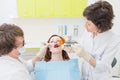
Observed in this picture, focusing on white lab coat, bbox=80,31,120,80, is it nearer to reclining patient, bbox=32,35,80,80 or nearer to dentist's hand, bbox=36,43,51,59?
reclining patient, bbox=32,35,80,80

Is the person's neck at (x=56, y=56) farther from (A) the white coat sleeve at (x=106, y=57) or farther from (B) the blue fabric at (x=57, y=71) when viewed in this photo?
(A) the white coat sleeve at (x=106, y=57)

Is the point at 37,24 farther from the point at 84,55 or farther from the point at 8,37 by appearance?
the point at 8,37

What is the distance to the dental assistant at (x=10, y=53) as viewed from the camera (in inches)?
51.9

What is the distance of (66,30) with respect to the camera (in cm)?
417

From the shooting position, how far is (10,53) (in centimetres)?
146

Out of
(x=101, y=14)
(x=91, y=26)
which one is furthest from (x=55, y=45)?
(x=101, y=14)

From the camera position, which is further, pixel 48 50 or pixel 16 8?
pixel 16 8

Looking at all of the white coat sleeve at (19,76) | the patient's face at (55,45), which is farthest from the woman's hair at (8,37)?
the patient's face at (55,45)

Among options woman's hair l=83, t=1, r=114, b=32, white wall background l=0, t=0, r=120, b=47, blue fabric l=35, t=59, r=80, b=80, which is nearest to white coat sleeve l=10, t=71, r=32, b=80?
blue fabric l=35, t=59, r=80, b=80

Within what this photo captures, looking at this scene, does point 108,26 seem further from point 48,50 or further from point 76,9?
point 76,9

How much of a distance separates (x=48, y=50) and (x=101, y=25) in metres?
0.60

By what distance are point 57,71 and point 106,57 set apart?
405mm

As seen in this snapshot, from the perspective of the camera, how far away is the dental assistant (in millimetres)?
1317

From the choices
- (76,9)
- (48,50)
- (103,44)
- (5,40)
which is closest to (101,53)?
(103,44)
